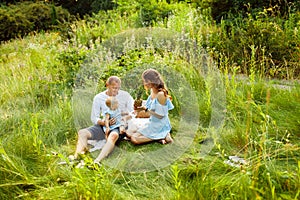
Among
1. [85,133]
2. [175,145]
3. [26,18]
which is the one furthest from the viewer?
[26,18]

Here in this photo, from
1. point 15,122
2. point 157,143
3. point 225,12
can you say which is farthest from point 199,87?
point 225,12

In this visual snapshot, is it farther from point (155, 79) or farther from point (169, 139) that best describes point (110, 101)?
point (169, 139)

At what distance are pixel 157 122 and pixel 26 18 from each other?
44.1ft

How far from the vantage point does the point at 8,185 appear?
3383mm

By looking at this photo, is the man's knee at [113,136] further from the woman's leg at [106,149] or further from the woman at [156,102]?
the woman at [156,102]

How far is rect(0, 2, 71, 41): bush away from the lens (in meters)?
14.6

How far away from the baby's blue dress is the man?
0.16 meters

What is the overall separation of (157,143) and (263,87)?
1817 mm

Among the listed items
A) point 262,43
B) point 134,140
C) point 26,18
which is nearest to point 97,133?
point 134,140

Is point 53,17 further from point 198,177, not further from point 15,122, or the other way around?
point 198,177

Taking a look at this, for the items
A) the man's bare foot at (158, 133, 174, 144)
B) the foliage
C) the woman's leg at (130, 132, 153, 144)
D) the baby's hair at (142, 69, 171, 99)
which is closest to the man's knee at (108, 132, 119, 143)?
the woman's leg at (130, 132, 153, 144)

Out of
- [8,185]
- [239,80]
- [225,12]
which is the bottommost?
[8,185]

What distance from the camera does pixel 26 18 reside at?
1522 centimetres

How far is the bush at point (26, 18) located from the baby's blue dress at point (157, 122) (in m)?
11.4
